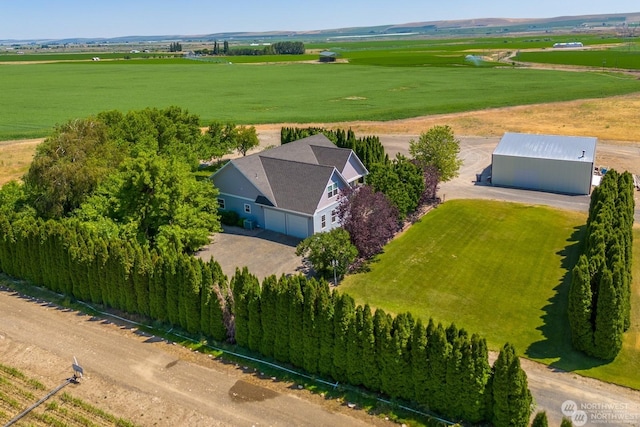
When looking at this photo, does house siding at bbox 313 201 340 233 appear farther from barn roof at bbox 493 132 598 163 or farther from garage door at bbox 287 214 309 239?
barn roof at bbox 493 132 598 163

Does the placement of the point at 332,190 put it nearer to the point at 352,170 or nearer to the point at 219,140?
the point at 352,170

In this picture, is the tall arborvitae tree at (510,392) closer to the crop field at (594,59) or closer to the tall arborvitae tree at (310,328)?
the tall arborvitae tree at (310,328)

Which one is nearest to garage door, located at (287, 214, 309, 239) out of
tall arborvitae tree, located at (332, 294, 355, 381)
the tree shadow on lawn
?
tall arborvitae tree, located at (332, 294, 355, 381)

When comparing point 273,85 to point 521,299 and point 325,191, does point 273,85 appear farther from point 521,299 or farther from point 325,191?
point 521,299

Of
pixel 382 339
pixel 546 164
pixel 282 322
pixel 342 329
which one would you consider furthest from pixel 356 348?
pixel 546 164

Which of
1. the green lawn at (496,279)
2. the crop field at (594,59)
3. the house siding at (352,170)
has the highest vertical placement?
the crop field at (594,59)
